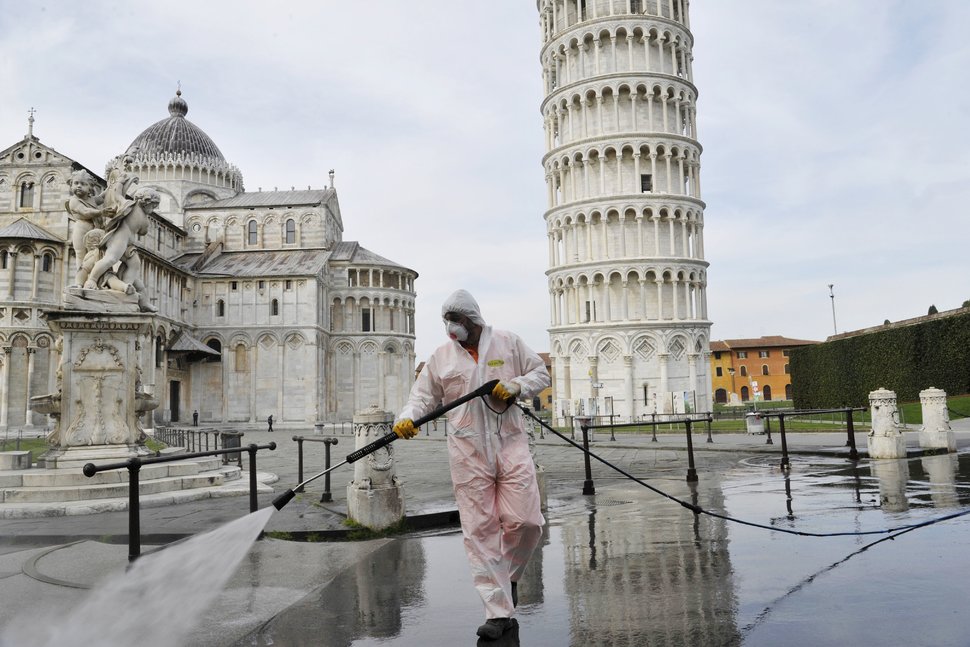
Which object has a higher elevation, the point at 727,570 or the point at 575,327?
the point at 575,327

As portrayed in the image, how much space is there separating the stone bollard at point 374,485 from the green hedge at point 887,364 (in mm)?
29098

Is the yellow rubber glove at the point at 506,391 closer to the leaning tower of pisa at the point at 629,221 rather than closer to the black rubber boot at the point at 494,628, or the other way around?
the black rubber boot at the point at 494,628

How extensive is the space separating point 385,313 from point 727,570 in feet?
206

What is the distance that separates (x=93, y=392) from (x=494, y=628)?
955 centimetres

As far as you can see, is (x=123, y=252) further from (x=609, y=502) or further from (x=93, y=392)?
(x=609, y=502)

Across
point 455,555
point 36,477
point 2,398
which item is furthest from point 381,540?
point 2,398

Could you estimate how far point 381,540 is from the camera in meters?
7.34

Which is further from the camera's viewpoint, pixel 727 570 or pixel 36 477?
pixel 36 477

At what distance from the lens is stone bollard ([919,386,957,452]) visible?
15.4 metres

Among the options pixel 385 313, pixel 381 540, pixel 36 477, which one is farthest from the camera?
pixel 385 313

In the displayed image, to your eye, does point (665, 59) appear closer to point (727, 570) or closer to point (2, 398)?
point (2, 398)

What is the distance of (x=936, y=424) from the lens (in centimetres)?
1565

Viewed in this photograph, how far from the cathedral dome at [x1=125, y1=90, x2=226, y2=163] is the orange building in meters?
71.1

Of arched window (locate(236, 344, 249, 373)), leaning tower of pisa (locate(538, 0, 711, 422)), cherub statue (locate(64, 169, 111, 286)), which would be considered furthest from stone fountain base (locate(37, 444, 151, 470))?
arched window (locate(236, 344, 249, 373))
